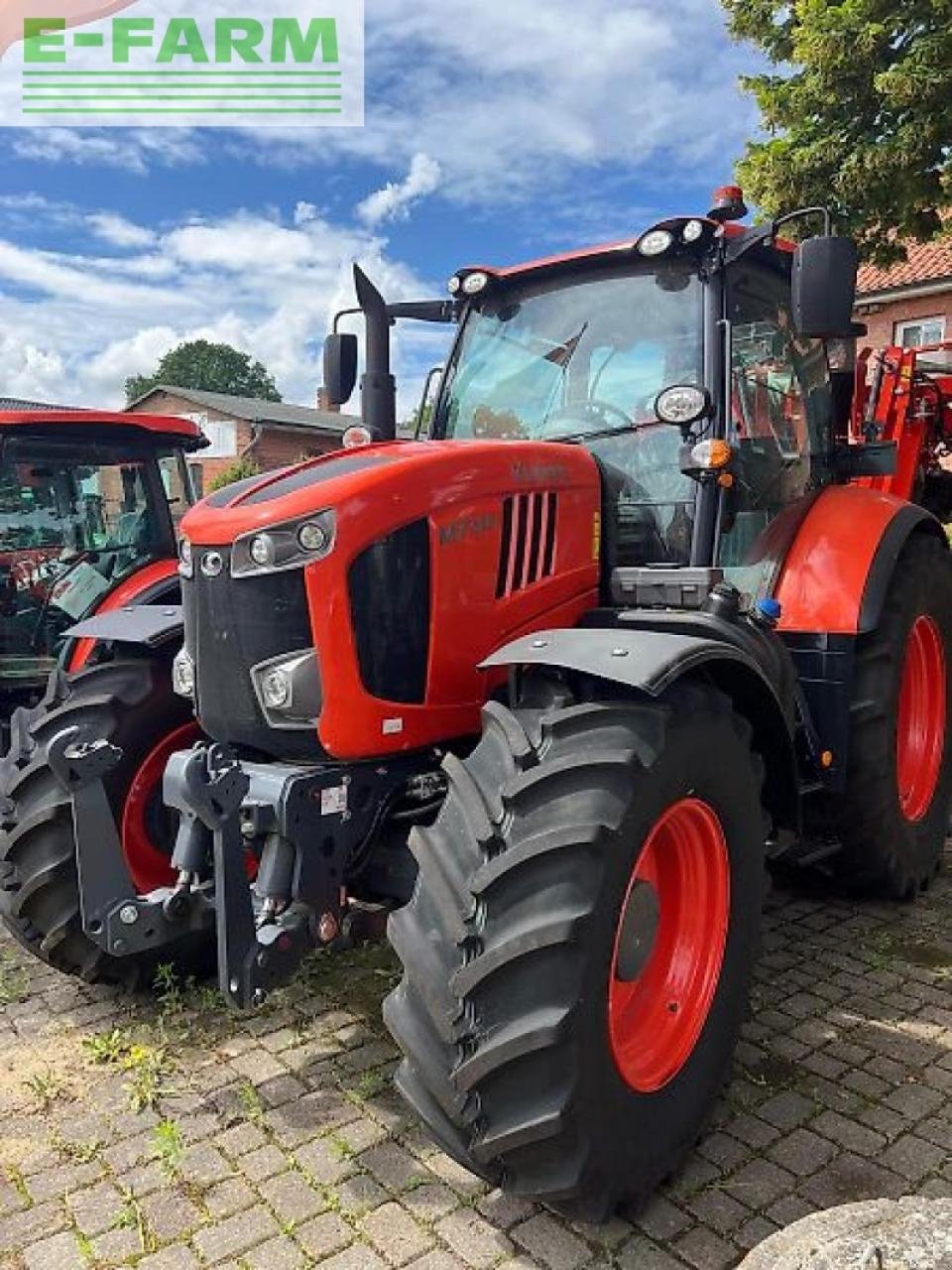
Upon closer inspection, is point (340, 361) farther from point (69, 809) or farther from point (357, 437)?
point (69, 809)

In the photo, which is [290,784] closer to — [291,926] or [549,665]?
[291,926]


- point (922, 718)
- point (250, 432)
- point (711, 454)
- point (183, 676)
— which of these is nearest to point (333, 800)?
point (183, 676)

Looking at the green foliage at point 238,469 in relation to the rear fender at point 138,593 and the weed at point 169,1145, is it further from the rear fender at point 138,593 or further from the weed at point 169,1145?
the weed at point 169,1145

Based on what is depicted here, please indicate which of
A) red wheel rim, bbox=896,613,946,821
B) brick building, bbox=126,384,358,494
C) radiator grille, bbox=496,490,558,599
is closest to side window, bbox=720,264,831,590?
radiator grille, bbox=496,490,558,599

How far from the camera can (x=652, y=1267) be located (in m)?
2.24

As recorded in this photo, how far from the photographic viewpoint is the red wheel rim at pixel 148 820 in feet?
11.5

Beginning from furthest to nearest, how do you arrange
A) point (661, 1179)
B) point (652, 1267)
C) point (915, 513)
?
point (915, 513)
point (661, 1179)
point (652, 1267)

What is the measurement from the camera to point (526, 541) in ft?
9.71

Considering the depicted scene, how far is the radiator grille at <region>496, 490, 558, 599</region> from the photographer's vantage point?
289cm

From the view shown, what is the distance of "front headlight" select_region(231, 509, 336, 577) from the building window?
20.9 metres

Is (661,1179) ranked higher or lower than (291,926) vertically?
lower

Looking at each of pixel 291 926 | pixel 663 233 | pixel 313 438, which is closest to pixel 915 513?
pixel 663 233

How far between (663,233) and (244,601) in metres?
1.80

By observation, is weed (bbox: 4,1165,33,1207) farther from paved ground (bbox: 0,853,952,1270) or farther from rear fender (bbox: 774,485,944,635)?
rear fender (bbox: 774,485,944,635)
